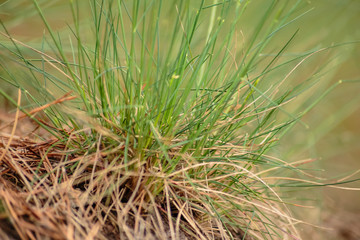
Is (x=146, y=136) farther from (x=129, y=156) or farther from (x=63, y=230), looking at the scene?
(x=63, y=230)

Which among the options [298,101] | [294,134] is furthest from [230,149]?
[294,134]

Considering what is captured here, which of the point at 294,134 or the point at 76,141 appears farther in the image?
the point at 294,134

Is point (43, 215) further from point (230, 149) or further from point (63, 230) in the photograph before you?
point (230, 149)

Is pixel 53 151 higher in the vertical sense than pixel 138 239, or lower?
higher

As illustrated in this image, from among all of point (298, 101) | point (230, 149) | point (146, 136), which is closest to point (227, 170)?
point (230, 149)

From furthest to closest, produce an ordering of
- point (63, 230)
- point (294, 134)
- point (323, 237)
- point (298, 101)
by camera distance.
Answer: point (294, 134)
point (298, 101)
point (323, 237)
point (63, 230)

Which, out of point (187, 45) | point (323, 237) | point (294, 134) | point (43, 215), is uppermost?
point (187, 45)

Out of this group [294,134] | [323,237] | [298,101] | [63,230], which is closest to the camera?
[63,230]

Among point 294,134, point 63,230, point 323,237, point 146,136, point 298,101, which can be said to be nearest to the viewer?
point 63,230

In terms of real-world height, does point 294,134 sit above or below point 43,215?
below
